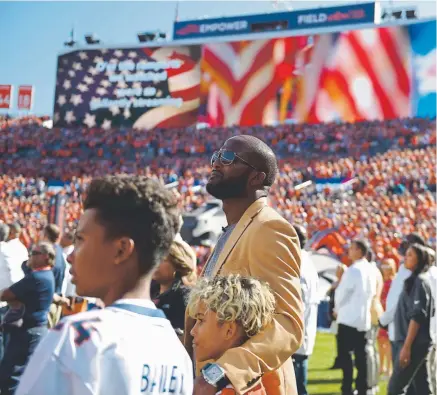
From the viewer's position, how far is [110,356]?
4.00 ft

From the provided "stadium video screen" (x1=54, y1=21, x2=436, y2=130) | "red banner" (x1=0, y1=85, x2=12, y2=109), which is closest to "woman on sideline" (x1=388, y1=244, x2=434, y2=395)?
"stadium video screen" (x1=54, y1=21, x2=436, y2=130)

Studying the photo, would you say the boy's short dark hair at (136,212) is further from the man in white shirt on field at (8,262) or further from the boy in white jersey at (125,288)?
the man in white shirt on field at (8,262)

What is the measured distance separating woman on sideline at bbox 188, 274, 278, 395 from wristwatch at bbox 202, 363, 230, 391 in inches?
7.2

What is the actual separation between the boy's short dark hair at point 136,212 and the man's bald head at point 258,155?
40.5 inches

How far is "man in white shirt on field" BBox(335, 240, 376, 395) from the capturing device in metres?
5.91

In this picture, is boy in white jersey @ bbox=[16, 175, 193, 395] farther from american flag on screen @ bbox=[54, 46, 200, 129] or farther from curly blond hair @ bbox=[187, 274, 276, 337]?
american flag on screen @ bbox=[54, 46, 200, 129]

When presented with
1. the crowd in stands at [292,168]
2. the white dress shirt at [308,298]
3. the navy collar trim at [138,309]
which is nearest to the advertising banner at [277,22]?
the crowd in stands at [292,168]

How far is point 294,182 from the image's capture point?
72.8ft

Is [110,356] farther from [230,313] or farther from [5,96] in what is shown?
[5,96]

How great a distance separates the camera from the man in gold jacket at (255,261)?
2.00 meters

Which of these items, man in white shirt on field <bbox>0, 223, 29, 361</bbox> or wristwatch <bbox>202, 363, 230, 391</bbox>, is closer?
wristwatch <bbox>202, 363, 230, 391</bbox>

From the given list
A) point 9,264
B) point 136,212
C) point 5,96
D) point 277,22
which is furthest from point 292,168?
point 5,96

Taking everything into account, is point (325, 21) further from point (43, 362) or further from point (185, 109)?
point (43, 362)

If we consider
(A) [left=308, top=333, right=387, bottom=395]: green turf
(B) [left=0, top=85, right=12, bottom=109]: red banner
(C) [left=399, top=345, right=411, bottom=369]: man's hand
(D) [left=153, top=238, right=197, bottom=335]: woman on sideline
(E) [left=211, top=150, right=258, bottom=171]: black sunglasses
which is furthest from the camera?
(B) [left=0, top=85, right=12, bottom=109]: red banner
